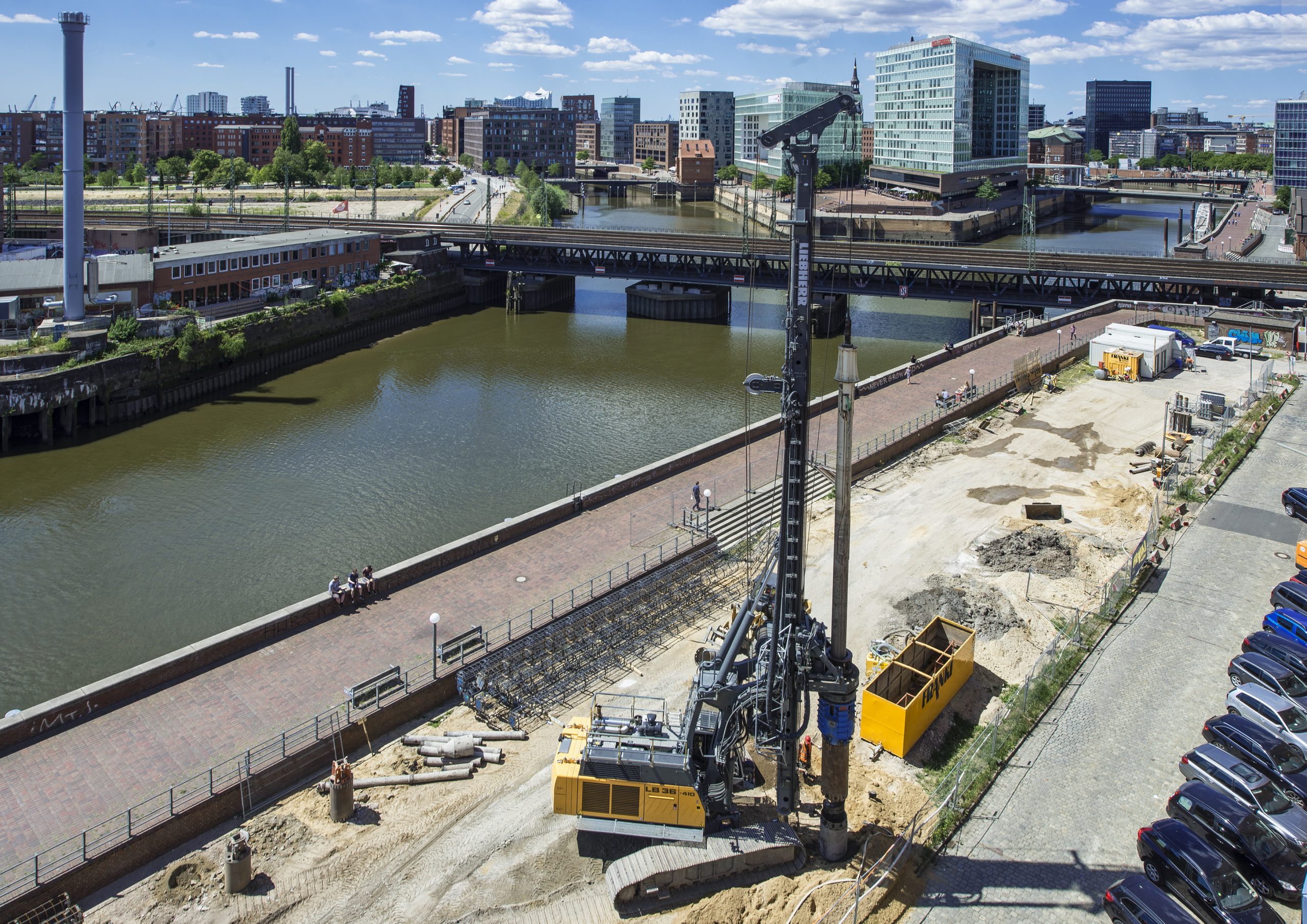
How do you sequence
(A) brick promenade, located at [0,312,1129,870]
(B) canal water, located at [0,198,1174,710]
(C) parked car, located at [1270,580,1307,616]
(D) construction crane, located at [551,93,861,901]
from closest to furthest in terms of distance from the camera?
(D) construction crane, located at [551,93,861,901], (A) brick promenade, located at [0,312,1129,870], (C) parked car, located at [1270,580,1307,616], (B) canal water, located at [0,198,1174,710]

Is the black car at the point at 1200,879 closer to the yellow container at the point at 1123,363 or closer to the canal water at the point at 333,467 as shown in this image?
the canal water at the point at 333,467

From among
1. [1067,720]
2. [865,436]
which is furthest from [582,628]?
[865,436]

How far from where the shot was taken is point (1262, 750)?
20562 mm

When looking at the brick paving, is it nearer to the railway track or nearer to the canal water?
the canal water

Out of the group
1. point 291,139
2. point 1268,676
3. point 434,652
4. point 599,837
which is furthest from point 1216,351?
point 291,139

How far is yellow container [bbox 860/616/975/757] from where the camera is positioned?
Result: 21.8 metres

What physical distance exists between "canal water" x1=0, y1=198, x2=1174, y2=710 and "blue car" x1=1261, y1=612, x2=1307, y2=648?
22.8 meters

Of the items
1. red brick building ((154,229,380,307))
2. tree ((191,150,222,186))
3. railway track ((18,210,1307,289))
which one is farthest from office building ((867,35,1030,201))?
tree ((191,150,222,186))

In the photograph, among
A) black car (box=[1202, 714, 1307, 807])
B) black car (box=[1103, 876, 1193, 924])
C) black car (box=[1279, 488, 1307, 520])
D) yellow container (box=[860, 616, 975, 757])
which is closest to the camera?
black car (box=[1103, 876, 1193, 924])

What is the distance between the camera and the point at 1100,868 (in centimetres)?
1803

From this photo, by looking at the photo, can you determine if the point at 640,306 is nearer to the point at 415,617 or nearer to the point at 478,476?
the point at 478,476

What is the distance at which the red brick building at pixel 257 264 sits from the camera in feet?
201

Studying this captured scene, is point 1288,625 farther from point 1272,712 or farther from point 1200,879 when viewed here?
point 1200,879

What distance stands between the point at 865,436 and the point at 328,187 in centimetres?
13875
